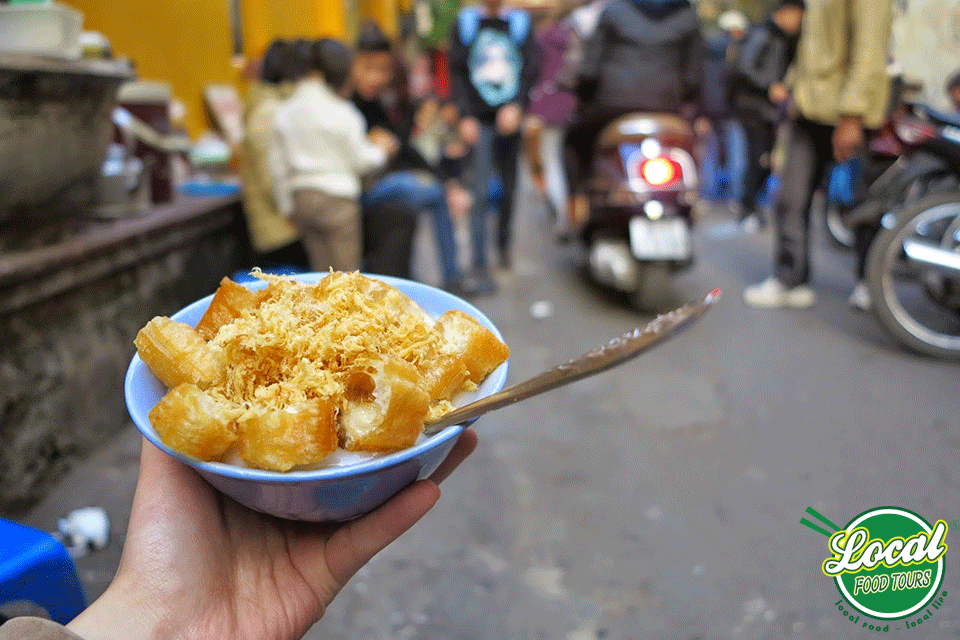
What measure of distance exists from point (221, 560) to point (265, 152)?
310cm

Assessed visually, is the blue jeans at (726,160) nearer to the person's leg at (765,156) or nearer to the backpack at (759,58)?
the person's leg at (765,156)

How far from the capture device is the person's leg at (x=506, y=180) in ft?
17.4

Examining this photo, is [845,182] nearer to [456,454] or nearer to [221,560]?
[456,454]

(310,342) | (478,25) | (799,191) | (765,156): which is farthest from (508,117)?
(310,342)

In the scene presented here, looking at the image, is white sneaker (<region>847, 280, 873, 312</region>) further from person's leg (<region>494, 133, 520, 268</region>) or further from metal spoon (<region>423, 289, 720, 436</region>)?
metal spoon (<region>423, 289, 720, 436</region>)

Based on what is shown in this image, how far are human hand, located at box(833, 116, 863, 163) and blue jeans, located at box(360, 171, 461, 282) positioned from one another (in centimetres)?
233

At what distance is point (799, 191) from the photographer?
422 cm

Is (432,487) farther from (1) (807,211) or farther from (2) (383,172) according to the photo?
(1) (807,211)

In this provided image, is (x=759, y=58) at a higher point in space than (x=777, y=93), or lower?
higher

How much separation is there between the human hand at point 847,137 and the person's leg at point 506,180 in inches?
89.1

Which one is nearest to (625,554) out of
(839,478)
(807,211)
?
Answer: (839,478)

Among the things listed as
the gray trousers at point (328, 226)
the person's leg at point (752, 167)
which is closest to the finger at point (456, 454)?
the gray trousers at point (328, 226)

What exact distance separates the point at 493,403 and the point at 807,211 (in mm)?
3907

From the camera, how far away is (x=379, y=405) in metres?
0.99
